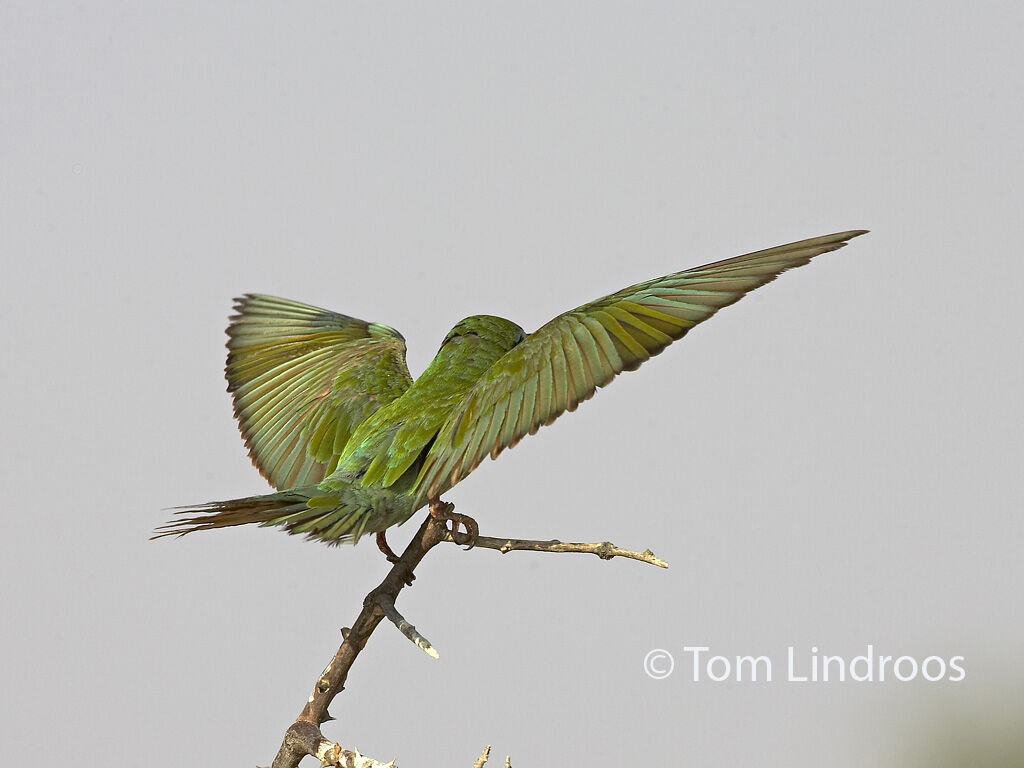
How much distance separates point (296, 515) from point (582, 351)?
1.51 feet

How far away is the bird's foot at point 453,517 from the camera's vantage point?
1.73 meters

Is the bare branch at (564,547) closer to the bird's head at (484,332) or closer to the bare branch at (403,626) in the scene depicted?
the bare branch at (403,626)

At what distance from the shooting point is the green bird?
5.13 feet

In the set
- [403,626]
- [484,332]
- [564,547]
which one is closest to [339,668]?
[403,626]

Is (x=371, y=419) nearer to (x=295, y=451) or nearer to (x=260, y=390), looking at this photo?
(x=295, y=451)

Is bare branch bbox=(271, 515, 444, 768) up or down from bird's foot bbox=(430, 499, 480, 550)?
Answer: down

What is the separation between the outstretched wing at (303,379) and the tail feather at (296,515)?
1.00ft

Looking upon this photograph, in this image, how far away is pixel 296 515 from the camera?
1.61 meters

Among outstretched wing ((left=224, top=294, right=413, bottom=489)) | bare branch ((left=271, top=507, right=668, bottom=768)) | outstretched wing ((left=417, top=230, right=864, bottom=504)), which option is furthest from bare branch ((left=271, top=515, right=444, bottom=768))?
outstretched wing ((left=224, top=294, right=413, bottom=489))

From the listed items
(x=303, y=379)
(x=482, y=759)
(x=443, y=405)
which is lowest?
(x=482, y=759)

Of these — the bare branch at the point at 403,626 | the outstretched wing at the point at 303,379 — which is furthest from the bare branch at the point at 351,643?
the outstretched wing at the point at 303,379

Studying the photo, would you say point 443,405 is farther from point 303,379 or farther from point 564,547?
point 303,379

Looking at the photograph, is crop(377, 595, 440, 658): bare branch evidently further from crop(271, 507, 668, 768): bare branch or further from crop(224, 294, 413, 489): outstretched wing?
crop(224, 294, 413, 489): outstretched wing

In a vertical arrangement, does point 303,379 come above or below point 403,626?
above
